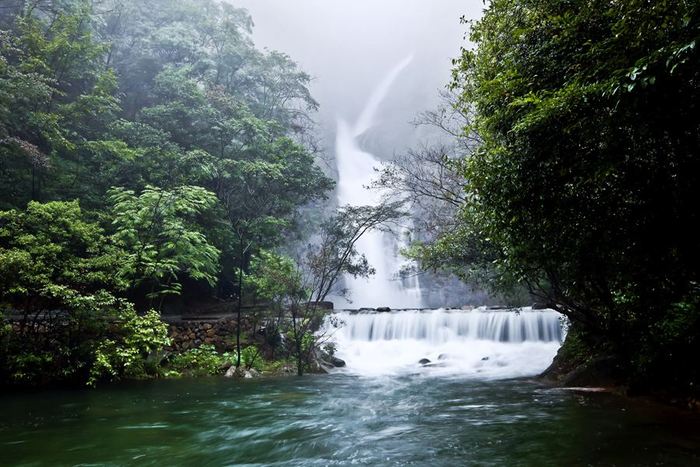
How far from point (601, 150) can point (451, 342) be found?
15.0 m

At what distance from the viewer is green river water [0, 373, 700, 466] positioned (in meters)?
5.05

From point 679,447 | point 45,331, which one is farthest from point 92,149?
point 679,447

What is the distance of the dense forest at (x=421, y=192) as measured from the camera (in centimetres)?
495

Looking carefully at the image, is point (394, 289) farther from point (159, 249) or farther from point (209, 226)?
point (159, 249)

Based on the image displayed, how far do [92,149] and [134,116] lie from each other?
7.39 meters

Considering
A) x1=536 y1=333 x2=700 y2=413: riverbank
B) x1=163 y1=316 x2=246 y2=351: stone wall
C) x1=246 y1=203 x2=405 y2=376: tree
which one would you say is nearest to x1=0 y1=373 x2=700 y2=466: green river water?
x1=536 y1=333 x2=700 y2=413: riverbank

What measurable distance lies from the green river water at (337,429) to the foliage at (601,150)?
198 centimetres

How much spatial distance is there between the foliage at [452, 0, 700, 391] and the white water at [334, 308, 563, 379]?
8.09 metres

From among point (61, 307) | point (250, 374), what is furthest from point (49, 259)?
point (250, 374)

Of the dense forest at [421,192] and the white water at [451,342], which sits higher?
the dense forest at [421,192]

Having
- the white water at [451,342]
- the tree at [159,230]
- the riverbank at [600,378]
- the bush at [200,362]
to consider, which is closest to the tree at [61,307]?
the tree at [159,230]

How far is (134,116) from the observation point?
70.0 ft

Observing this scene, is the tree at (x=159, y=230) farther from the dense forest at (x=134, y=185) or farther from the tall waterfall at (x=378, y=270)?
the tall waterfall at (x=378, y=270)

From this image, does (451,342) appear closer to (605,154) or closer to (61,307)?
(61,307)
